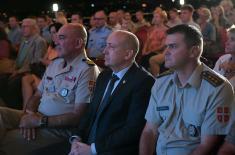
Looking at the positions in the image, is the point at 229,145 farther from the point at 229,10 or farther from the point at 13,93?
the point at 229,10

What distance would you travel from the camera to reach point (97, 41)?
7109 mm

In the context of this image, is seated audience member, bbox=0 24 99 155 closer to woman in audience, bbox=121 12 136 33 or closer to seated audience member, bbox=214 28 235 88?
seated audience member, bbox=214 28 235 88

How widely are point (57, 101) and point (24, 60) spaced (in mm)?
2714

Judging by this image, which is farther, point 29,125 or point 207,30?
point 207,30

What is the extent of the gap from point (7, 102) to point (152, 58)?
2330 millimetres

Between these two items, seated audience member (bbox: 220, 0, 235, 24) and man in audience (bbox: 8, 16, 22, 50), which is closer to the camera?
seated audience member (bbox: 220, 0, 235, 24)

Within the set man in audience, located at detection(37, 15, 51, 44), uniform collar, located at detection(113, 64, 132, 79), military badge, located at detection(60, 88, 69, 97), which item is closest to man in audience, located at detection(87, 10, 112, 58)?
man in audience, located at detection(37, 15, 51, 44)

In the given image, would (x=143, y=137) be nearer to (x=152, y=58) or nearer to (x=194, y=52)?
(x=194, y=52)

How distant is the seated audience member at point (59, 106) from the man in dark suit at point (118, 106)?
0.21 m

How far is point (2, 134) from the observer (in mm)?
3375

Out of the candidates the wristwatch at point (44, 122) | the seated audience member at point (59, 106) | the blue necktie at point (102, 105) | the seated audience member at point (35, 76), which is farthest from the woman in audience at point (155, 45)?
the blue necktie at point (102, 105)

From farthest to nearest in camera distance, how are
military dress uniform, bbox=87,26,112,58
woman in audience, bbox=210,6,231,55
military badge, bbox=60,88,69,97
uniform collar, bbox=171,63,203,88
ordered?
military dress uniform, bbox=87,26,112,58
woman in audience, bbox=210,6,231,55
military badge, bbox=60,88,69,97
uniform collar, bbox=171,63,203,88

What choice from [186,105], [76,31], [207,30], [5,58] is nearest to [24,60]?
[5,58]

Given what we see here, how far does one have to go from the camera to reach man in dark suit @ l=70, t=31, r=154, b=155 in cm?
287
